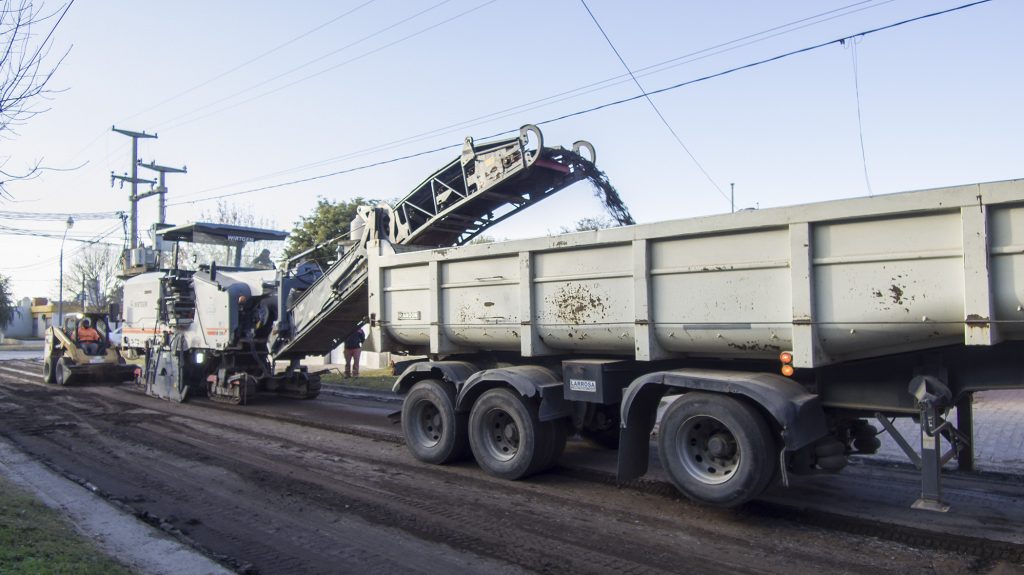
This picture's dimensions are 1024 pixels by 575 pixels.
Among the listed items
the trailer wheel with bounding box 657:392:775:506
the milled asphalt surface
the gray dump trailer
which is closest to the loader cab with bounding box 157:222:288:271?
the milled asphalt surface

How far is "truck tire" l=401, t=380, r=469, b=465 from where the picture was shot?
316 inches

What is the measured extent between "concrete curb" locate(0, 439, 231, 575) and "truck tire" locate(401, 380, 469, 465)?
3228 mm

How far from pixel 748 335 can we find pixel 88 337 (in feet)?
60.2

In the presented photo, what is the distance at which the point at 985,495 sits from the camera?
6.35 meters

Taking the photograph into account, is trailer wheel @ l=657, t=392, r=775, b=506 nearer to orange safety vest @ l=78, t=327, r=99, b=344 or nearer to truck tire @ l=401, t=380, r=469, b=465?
truck tire @ l=401, t=380, r=469, b=465

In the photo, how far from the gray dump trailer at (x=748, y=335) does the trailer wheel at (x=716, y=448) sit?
1 centimetres

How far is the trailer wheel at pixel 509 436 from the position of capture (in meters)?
7.19

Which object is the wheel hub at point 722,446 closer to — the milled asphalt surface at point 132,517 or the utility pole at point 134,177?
the milled asphalt surface at point 132,517

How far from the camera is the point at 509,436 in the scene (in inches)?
298

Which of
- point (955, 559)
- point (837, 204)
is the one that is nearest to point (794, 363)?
point (837, 204)

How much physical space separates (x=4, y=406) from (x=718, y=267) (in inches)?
573

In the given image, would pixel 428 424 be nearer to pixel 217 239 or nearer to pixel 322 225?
pixel 217 239

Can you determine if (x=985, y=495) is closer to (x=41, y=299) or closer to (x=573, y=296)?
(x=573, y=296)

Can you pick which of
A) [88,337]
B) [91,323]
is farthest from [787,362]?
[91,323]
